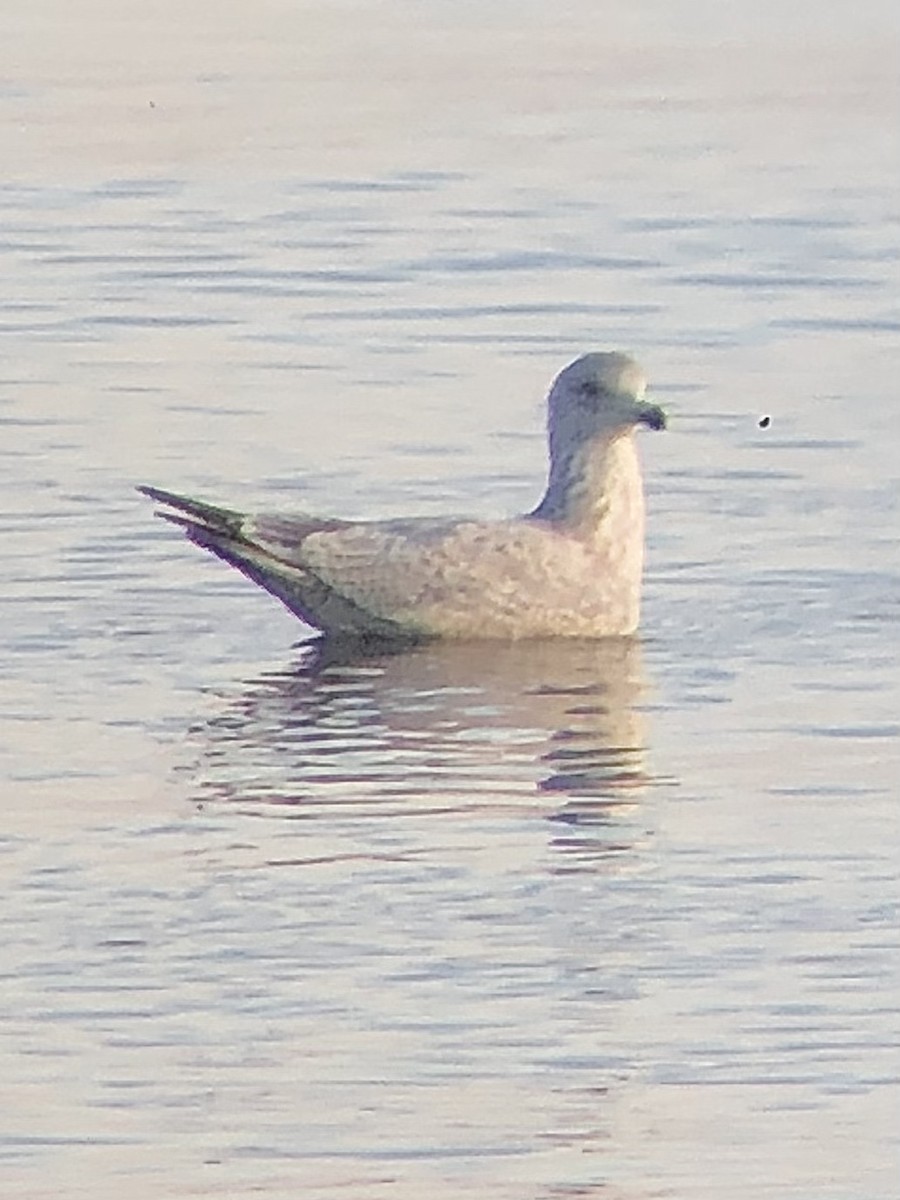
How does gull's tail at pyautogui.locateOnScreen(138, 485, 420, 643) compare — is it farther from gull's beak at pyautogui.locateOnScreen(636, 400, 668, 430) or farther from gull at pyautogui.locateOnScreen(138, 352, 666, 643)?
gull's beak at pyautogui.locateOnScreen(636, 400, 668, 430)

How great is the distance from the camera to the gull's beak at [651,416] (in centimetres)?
1384

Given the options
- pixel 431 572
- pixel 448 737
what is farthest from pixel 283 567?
pixel 448 737

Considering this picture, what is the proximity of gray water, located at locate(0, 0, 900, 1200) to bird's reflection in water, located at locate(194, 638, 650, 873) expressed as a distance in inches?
0.9

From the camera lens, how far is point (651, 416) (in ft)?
45.6

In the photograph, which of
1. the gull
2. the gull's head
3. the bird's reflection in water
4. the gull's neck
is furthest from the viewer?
the gull's head

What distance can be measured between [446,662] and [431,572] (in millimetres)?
263

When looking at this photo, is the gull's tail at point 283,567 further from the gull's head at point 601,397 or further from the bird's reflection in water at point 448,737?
the gull's head at point 601,397

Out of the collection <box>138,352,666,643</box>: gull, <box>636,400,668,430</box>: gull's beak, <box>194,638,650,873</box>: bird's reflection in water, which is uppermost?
<box>636,400,668,430</box>: gull's beak

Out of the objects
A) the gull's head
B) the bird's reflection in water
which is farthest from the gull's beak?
the bird's reflection in water

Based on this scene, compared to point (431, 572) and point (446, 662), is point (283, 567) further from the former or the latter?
point (446, 662)

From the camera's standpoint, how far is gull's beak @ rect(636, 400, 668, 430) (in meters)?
13.8

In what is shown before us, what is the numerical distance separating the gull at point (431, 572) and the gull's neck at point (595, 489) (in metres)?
0.02

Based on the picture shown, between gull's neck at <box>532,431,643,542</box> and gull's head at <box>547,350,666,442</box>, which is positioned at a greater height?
gull's head at <box>547,350,666,442</box>

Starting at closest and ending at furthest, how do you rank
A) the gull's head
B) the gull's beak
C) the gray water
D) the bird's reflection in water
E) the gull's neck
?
the gray water
the bird's reflection in water
the gull's neck
the gull's beak
the gull's head
